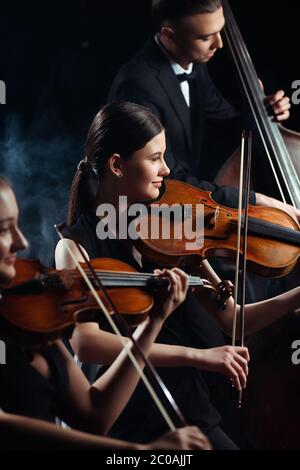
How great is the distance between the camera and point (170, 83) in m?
2.07

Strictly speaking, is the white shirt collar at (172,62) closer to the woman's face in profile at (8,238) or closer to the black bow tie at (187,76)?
the black bow tie at (187,76)

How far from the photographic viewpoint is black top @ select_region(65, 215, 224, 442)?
5.16 feet

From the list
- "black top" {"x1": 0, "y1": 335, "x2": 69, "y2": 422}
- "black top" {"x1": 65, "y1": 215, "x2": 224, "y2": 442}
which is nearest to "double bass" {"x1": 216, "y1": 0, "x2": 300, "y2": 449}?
"black top" {"x1": 65, "y1": 215, "x2": 224, "y2": 442}

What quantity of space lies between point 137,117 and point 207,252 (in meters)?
0.30

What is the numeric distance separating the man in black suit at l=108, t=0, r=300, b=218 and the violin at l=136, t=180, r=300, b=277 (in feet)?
0.76

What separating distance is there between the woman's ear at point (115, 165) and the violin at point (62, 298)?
269mm

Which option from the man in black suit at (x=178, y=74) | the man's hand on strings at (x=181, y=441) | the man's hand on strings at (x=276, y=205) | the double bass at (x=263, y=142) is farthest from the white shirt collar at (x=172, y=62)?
the man's hand on strings at (x=181, y=441)

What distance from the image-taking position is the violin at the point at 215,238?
5.28 ft

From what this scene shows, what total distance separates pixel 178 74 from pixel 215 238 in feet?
2.01

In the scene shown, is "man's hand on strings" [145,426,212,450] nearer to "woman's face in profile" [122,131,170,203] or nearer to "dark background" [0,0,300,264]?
"woman's face in profile" [122,131,170,203]

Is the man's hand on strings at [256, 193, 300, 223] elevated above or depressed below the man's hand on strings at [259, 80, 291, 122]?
below

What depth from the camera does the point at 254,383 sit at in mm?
1717

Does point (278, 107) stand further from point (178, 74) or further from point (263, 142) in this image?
point (178, 74)

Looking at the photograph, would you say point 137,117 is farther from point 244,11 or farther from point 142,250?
point 244,11
